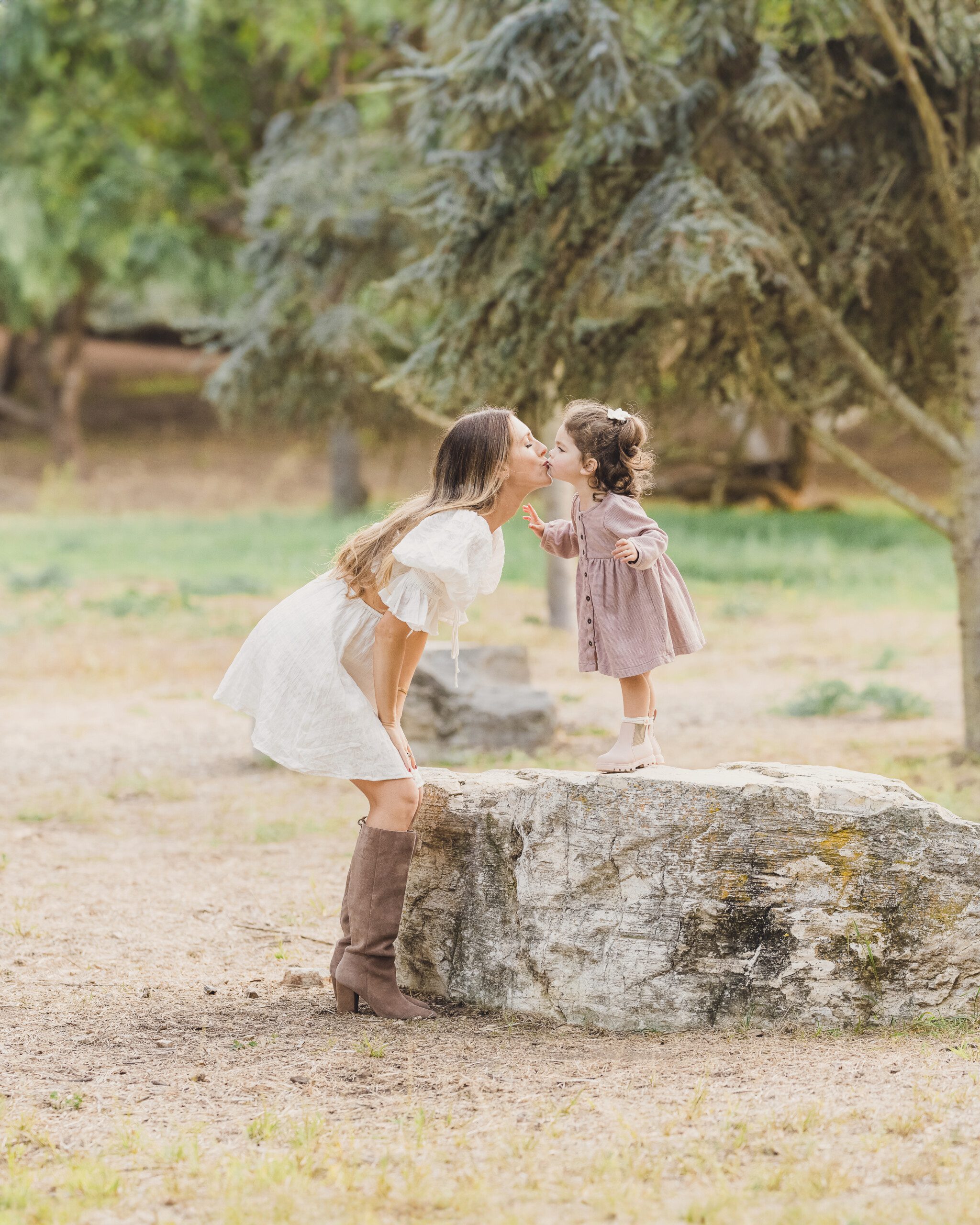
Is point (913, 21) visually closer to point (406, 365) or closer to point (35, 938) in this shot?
point (406, 365)

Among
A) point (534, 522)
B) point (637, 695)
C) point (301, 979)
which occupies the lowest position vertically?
point (301, 979)

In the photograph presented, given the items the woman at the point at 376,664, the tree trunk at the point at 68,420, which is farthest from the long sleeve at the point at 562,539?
the tree trunk at the point at 68,420

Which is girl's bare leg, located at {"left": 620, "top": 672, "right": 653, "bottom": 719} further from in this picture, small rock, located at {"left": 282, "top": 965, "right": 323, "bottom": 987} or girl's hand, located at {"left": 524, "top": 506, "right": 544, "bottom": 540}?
small rock, located at {"left": 282, "top": 965, "right": 323, "bottom": 987}

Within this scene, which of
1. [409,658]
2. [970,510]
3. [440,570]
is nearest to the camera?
→ [440,570]

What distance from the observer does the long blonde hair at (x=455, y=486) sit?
12.9ft

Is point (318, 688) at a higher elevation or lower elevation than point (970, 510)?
lower

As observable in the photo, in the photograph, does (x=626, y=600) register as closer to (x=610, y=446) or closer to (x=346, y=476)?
(x=610, y=446)

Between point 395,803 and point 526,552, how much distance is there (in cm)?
1275

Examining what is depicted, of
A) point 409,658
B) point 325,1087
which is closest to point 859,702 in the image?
point 409,658

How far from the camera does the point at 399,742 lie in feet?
13.4

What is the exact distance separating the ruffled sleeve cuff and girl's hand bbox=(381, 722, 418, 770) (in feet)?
1.20

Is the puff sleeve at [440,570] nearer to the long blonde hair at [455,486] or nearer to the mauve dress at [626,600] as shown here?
the long blonde hair at [455,486]

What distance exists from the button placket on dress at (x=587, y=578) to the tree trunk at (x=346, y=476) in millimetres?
17177

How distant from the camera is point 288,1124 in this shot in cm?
324
